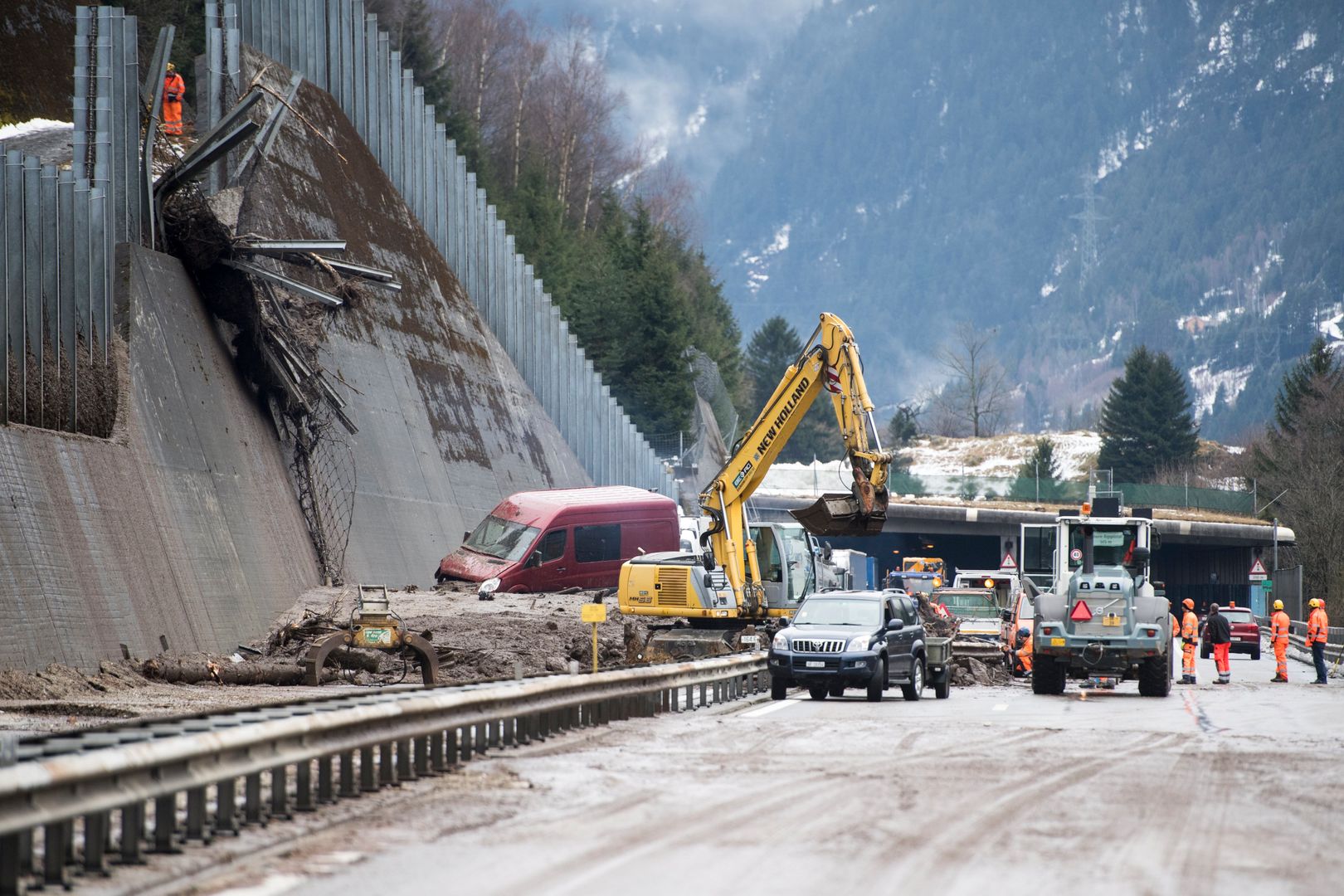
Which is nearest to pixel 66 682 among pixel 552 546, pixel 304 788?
pixel 304 788

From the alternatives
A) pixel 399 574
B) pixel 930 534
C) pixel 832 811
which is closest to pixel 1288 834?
pixel 832 811

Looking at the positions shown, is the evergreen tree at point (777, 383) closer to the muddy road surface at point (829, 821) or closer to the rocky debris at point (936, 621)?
the rocky debris at point (936, 621)

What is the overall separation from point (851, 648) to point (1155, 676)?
19.4 feet

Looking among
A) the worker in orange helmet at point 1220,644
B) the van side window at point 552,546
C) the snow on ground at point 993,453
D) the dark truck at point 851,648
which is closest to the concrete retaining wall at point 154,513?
the van side window at point 552,546

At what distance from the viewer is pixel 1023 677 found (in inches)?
1303

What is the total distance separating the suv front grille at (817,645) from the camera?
912 inches

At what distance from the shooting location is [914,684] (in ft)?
80.3

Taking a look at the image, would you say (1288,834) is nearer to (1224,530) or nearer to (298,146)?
(298,146)

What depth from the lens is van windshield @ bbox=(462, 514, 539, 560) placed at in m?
35.9

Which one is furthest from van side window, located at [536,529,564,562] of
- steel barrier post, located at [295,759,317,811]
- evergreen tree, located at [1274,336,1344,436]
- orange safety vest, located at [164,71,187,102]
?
evergreen tree, located at [1274,336,1344,436]

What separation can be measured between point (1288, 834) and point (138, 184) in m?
22.2

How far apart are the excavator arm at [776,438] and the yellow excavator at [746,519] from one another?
20 mm

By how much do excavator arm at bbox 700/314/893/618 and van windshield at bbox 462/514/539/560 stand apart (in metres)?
6.93

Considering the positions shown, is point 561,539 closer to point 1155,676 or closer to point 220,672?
point 1155,676
